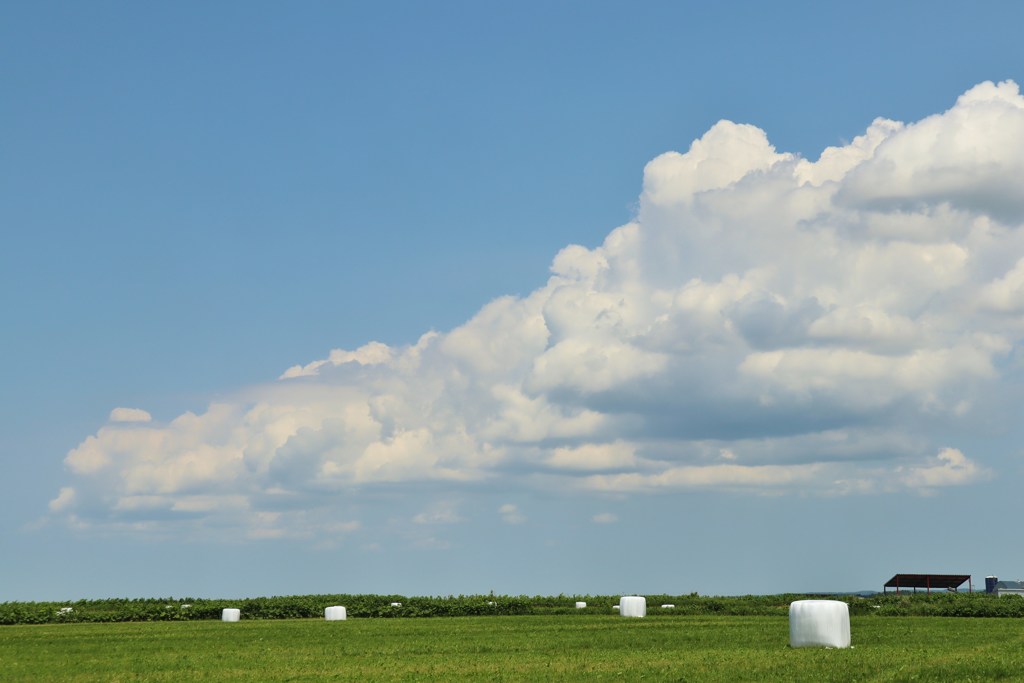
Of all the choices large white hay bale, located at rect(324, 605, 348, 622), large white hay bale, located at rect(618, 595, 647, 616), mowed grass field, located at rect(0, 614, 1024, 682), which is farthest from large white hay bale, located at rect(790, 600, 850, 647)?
large white hay bale, located at rect(324, 605, 348, 622)

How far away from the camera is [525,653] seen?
34.8 m

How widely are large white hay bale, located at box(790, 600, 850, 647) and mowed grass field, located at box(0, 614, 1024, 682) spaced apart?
25.9 inches

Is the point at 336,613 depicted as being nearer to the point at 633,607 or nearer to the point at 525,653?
the point at 633,607

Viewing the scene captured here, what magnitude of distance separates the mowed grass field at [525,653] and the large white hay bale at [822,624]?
659mm

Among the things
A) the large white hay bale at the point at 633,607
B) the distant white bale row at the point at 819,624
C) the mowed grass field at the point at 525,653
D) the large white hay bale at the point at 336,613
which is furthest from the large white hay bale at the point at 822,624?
→ the large white hay bale at the point at 336,613

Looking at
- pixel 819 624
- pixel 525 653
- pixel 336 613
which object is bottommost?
pixel 336 613

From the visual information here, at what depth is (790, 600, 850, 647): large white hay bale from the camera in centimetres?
3356

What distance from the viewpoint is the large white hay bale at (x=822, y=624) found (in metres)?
33.6

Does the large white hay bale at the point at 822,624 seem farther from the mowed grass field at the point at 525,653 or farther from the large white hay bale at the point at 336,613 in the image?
the large white hay bale at the point at 336,613

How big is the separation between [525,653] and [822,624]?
345 inches

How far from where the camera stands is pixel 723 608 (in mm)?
67625

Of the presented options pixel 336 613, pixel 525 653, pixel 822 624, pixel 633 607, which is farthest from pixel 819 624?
pixel 336 613

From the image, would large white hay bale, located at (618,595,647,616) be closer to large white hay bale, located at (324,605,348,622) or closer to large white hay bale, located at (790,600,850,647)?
large white hay bale, located at (324,605,348,622)

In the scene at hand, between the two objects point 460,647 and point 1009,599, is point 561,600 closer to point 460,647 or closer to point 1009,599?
point 1009,599
